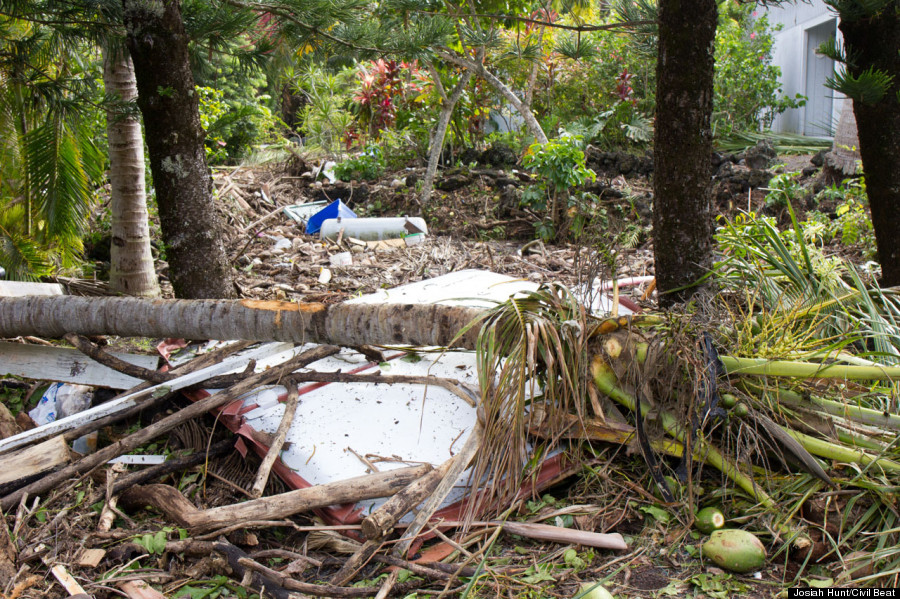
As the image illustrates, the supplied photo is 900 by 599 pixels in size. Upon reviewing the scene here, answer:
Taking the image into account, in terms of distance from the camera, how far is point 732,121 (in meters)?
10.5

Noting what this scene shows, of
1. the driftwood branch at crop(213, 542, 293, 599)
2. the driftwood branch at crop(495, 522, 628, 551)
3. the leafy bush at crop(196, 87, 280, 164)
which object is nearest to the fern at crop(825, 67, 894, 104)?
the driftwood branch at crop(495, 522, 628, 551)

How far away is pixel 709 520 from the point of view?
2.08 meters

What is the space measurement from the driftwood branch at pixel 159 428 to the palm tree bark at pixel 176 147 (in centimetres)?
129

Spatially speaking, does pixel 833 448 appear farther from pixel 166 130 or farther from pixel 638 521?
pixel 166 130

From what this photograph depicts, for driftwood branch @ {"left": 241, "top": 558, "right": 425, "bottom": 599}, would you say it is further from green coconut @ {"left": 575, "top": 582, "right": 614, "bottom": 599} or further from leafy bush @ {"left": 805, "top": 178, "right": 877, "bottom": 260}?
leafy bush @ {"left": 805, "top": 178, "right": 877, "bottom": 260}

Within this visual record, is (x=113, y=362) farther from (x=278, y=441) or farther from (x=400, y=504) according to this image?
(x=400, y=504)

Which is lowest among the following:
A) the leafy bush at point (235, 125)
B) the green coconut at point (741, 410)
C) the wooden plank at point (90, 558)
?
the wooden plank at point (90, 558)

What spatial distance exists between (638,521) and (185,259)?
311 cm

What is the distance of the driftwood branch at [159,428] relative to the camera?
2498mm

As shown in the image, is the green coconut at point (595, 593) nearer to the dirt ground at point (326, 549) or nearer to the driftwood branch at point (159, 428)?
the dirt ground at point (326, 549)

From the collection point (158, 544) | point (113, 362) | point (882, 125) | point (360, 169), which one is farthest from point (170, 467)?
point (360, 169)

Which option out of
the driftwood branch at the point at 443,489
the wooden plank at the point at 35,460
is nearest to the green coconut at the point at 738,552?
the driftwood branch at the point at 443,489

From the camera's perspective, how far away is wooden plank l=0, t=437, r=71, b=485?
8.43ft

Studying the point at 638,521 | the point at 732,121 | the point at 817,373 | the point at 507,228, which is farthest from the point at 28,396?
the point at 732,121
